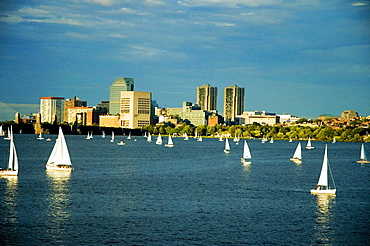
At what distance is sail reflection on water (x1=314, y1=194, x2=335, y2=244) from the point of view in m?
41.3

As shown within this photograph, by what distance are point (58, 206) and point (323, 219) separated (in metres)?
23.5

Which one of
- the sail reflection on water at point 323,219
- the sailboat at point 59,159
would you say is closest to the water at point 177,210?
the sail reflection on water at point 323,219

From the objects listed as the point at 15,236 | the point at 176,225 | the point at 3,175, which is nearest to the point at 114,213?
the point at 176,225

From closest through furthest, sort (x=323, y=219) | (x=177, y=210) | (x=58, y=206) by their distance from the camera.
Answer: (x=323, y=219) → (x=177, y=210) → (x=58, y=206)

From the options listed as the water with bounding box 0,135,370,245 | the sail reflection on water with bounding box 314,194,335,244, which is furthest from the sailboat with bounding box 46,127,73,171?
the sail reflection on water with bounding box 314,194,335,244

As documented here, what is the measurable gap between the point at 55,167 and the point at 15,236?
138 feet

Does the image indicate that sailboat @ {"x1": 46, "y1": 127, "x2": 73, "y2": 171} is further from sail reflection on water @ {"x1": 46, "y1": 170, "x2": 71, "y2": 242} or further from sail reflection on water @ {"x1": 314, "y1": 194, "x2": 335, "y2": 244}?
sail reflection on water @ {"x1": 314, "y1": 194, "x2": 335, "y2": 244}

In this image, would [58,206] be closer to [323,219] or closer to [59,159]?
[323,219]

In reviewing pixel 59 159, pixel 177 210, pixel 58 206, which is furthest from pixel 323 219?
pixel 59 159

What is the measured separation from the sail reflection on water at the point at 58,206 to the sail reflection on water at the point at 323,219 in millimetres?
18484

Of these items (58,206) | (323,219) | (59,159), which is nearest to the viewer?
(323,219)

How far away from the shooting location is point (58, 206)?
5125 cm

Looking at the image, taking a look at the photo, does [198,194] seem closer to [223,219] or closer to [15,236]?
[223,219]

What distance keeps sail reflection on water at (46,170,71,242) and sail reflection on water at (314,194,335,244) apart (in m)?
18.5
